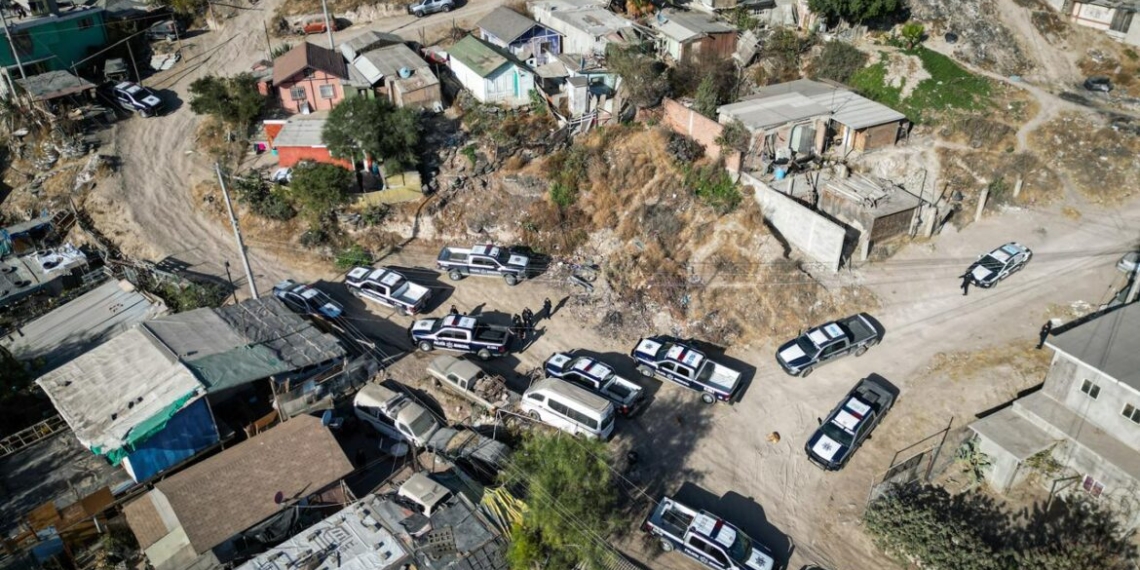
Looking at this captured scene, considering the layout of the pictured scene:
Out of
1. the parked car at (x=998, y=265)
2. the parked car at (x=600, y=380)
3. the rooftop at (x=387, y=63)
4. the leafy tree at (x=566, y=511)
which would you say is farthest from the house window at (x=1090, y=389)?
the rooftop at (x=387, y=63)

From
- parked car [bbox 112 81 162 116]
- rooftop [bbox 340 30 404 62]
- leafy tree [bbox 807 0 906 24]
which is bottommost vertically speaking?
parked car [bbox 112 81 162 116]

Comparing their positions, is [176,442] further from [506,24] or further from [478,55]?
[506,24]

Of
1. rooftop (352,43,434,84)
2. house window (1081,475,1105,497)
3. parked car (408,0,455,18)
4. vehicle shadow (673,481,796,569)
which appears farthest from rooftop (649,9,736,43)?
house window (1081,475,1105,497)

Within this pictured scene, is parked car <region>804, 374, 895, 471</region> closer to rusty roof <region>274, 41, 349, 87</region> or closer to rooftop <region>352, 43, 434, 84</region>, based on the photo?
rooftop <region>352, 43, 434, 84</region>

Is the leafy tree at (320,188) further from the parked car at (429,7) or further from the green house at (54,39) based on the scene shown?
the green house at (54,39)

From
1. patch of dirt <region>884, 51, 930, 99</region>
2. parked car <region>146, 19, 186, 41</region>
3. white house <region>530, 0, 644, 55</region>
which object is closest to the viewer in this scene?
patch of dirt <region>884, 51, 930, 99</region>

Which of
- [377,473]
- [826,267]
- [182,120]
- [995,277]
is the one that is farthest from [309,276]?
[995,277]

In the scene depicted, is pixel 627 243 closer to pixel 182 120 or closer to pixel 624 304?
pixel 624 304
